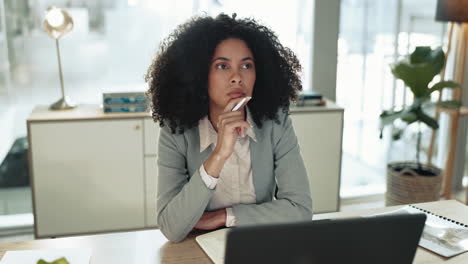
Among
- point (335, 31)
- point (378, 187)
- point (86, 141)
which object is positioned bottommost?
point (378, 187)

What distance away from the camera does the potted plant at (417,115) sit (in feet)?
10.1

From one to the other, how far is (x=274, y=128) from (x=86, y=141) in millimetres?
1407

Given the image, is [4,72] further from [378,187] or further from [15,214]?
[378,187]

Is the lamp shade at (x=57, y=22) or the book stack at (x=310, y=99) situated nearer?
the lamp shade at (x=57, y=22)

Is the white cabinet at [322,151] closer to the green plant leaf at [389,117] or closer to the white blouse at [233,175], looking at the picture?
the green plant leaf at [389,117]

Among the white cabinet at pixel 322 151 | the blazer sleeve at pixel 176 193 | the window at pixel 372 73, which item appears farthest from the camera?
the window at pixel 372 73

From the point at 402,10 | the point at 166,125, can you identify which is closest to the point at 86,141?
the point at 166,125

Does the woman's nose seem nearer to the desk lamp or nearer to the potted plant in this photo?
the desk lamp

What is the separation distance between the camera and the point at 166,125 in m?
1.83

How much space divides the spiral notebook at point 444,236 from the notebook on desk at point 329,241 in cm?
42

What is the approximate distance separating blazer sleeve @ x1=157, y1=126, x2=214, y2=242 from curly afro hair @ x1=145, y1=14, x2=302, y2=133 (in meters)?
0.07

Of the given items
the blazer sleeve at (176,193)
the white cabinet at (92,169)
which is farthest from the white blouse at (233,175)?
the white cabinet at (92,169)

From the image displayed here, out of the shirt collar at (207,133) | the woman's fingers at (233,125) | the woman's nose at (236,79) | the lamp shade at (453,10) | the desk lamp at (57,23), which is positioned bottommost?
the shirt collar at (207,133)

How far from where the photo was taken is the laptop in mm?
938
